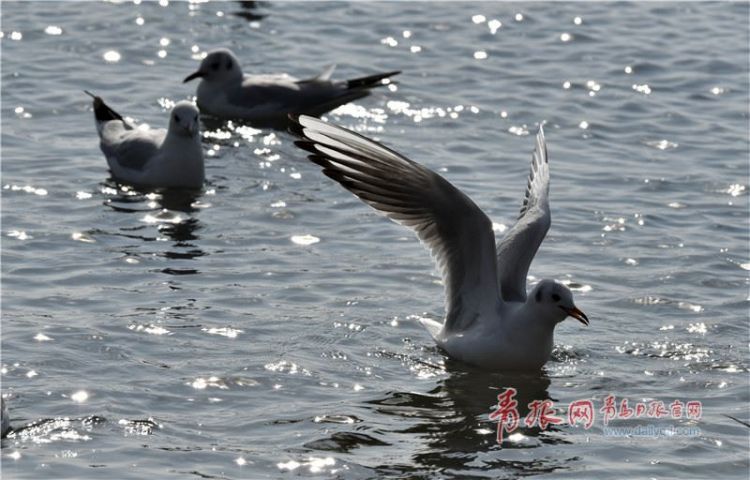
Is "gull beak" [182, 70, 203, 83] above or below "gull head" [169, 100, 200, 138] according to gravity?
above

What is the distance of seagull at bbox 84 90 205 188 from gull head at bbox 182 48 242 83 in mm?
2216

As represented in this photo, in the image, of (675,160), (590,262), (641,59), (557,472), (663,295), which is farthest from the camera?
(641,59)

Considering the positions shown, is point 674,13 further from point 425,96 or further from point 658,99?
point 425,96

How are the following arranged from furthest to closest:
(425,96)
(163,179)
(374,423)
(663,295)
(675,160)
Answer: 1. (425,96)
2. (675,160)
3. (163,179)
4. (663,295)
5. (374,423)

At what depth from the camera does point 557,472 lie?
770cm

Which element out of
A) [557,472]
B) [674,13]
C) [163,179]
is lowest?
[557,472]

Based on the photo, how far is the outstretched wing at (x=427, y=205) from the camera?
8664mm

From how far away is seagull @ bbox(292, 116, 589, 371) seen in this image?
8.74 metres

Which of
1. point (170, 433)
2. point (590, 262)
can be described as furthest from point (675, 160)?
point (170, 433)

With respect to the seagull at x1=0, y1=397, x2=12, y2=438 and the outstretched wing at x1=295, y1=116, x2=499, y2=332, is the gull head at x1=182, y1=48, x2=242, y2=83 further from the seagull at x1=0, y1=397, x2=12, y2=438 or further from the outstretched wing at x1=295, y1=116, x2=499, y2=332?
the seagull at x1=0, y1=397, x2=12, y2=438

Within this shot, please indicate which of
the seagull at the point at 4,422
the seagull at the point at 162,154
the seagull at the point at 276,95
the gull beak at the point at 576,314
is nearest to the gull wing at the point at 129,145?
the seagull at the point at 162,154

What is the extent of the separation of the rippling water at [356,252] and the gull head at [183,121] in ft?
1.58

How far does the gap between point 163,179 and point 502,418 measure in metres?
5.39

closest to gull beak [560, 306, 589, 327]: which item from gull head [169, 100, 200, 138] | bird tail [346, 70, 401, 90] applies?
gull head [169, 100, 200, 138]
